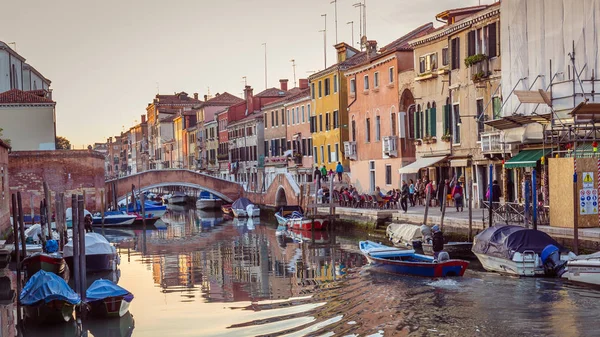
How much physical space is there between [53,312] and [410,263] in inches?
275

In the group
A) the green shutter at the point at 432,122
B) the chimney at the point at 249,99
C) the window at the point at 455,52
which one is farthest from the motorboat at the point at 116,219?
the chimney at the point at 249,99

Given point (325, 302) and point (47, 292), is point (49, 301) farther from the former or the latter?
point (325, 302)

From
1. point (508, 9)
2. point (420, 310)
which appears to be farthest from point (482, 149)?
point (420, 310)

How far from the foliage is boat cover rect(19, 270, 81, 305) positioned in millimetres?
14250

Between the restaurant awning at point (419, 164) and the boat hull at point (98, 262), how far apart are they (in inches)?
433

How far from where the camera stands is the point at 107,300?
14.6 metres

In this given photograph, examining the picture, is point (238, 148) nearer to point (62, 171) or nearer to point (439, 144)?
point (62, 171)

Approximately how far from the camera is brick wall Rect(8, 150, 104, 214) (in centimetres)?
3909

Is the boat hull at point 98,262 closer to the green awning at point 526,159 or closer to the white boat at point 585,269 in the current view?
the green awning at point 526,159

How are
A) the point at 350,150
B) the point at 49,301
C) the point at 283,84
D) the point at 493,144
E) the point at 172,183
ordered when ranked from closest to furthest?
the point at 49,301 < the point at 493,144 < the point at 350,150 < the point at 172,183 < the point at 283,84

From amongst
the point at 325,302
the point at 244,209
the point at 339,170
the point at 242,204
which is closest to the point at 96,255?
the point at 325,302

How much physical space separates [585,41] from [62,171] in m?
27.0

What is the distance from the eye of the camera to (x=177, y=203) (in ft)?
204

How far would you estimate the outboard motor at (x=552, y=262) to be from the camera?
16.4 metres
